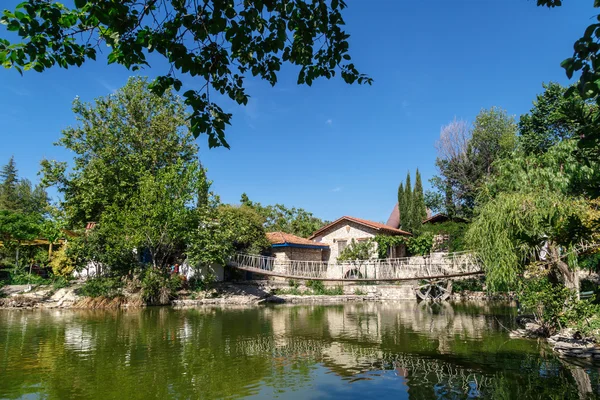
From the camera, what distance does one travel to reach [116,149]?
1777 centimetres

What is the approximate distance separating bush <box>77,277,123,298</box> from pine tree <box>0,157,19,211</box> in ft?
68.6

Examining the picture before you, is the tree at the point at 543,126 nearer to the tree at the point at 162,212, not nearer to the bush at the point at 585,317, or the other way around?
the bush at the point at 585,317

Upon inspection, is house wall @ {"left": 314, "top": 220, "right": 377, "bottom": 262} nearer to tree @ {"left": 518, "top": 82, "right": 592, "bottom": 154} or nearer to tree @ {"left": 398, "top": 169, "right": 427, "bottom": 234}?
tree @ {"left": 398, "top": 169, "right": 427, "bottom": 234}

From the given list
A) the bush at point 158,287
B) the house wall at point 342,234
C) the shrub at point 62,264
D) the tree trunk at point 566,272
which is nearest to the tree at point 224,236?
the bush at point 158,287

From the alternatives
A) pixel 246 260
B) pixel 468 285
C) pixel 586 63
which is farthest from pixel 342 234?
pixel 586 63

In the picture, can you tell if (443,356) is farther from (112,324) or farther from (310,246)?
(310,246)

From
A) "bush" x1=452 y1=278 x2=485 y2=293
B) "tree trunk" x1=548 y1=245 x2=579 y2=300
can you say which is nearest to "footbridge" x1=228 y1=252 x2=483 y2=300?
"bush" x1=452 y1=278 x2=485 y2=293

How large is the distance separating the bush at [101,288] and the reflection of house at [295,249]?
8.19 meters

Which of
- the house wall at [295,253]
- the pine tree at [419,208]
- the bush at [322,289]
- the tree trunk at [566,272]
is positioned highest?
the pine tree at [419,208]

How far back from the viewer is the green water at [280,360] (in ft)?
17.4

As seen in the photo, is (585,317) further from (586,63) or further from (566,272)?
(586,63)

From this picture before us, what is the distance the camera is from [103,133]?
17.7m

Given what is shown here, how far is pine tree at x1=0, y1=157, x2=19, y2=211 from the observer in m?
32.5

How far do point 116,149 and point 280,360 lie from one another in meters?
14.4
